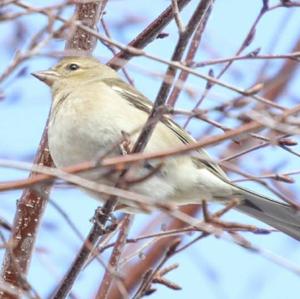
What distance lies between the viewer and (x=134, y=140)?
4.06 meters

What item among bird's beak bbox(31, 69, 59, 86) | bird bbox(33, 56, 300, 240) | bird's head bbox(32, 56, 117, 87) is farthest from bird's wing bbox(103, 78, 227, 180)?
bird's beak bbox(31, 69, 59, 86)

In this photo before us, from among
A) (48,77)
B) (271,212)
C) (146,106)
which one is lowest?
(271,212)

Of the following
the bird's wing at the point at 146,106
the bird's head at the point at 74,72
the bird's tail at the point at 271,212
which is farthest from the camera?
the bird's head at the point at 74,72

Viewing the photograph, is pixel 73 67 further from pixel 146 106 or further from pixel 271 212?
pixel 271 212

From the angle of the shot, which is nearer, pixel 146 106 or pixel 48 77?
pixel 146 106

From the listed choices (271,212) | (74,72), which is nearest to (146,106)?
(74,72)

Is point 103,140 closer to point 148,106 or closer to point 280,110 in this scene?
point 148,106

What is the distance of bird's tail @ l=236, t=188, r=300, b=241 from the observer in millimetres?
4076

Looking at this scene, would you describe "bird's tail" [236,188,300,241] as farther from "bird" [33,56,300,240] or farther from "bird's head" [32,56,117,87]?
"bird's head" [32,56,117,87]

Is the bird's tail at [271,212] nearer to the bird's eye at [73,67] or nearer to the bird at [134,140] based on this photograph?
the bird at [134,140]

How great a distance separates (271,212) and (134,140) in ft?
2.94

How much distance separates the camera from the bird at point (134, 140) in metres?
4.17

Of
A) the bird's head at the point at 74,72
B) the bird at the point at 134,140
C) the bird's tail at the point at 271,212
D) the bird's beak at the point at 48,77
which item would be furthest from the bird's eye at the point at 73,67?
the bird's tail at the point at 271,212

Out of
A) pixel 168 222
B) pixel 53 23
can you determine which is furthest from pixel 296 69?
pixel 53 23
